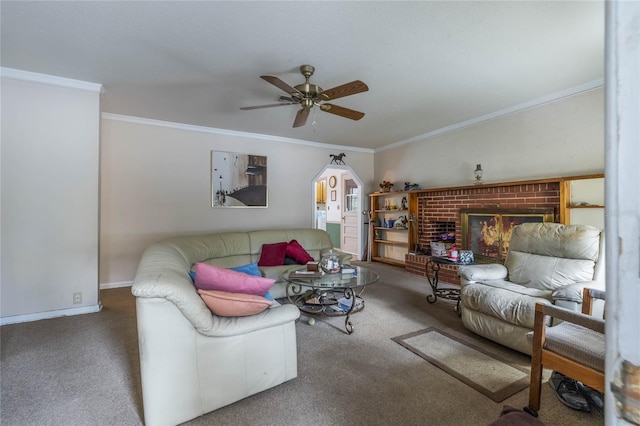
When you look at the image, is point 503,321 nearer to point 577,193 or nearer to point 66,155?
point 577,193

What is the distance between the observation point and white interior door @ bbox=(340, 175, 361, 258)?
6.75 m

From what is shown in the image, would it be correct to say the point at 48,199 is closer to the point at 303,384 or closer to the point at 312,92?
the point at 312,92

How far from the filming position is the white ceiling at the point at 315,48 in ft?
6.64

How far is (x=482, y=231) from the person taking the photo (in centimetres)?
421

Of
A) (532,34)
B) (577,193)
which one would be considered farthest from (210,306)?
(577,193)

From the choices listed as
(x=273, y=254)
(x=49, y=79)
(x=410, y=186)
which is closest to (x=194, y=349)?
(x=273, y=254)

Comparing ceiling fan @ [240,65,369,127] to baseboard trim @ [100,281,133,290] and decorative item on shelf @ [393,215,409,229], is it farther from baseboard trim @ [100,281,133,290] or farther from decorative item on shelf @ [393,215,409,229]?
baseboard trim @ [100,281,133,290]

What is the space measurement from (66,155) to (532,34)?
4.57 meters

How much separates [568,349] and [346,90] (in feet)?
7.53

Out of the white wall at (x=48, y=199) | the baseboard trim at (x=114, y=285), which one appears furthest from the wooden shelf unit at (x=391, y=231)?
the white wall at (x=48, y=199)

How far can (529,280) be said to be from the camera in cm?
266

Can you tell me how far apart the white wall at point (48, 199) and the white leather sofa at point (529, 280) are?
157 inches

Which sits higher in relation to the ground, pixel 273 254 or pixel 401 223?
pixel 401 223

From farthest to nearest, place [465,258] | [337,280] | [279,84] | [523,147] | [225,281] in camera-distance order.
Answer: [523,147] → [465,258] → [337,280] → [279,84] → [225,281]
